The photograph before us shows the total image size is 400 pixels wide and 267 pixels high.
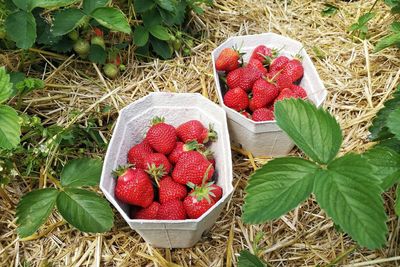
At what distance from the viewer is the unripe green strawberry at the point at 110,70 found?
4.89 ft

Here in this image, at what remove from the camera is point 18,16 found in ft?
4.01

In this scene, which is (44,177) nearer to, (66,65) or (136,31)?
(66,65)

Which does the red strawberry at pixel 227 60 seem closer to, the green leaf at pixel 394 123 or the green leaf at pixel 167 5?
the green leaf at pixel 167 5

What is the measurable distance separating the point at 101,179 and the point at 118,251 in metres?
0.23

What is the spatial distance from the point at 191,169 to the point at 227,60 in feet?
1.38

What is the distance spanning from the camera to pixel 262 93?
131 cm

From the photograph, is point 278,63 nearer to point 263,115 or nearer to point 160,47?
point 263,115

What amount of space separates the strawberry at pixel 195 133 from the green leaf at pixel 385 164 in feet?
1.57

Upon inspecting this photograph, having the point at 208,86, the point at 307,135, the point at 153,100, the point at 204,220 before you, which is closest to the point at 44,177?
the point at 153,100

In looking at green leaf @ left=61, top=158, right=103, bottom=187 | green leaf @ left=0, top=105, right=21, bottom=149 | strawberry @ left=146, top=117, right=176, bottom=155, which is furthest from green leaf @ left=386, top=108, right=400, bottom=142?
green leaf @ left=0, top=105, right=21, bottom=149

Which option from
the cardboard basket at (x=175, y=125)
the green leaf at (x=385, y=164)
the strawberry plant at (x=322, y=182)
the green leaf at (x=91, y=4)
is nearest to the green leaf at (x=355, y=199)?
the strawberry plant at (x=322, y=182)

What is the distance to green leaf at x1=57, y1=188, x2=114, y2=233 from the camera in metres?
1.01

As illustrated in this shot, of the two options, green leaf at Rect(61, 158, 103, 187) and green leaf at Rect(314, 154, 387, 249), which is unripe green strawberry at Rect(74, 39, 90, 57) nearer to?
green leaf at Rect(61, 158, 103, 187)

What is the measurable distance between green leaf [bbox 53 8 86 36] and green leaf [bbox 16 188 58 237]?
20.2 inches
